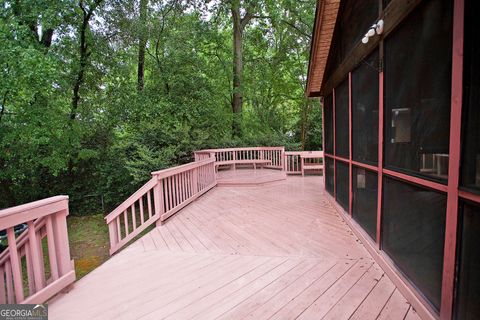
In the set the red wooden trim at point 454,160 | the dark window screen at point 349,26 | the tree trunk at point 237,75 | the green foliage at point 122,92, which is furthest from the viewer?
the tree trunk at point 237,75

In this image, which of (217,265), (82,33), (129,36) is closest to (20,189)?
(82,33)

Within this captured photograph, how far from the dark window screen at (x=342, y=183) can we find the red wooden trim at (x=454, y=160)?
8.37ft

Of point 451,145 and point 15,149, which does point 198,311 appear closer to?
point 451,145

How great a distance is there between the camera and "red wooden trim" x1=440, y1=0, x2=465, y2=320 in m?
1.47

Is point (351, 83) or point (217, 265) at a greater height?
point (351, 83)

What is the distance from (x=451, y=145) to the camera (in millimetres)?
1543

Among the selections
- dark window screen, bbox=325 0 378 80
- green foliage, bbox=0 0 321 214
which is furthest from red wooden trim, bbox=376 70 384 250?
green foliage, bbox=0 0 321 214

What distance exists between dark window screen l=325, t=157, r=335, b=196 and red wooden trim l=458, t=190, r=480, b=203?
3.87 meters

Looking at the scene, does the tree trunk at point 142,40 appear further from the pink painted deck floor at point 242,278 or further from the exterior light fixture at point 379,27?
the exterior light fixture at point 379,27

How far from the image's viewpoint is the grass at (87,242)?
18.0 ft

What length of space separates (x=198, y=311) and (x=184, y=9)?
40.0ft

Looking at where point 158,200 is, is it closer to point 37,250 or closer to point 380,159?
point 37,250

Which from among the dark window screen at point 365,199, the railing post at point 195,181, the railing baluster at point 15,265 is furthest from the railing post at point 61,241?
the railing post at point 195,181

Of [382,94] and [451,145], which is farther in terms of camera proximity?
[382,94]
